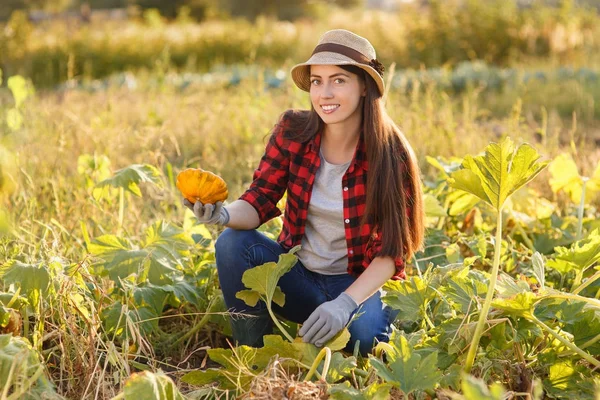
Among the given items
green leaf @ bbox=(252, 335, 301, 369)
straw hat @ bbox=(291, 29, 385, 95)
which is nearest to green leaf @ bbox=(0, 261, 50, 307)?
green leaf @ bbox=(252, 335, 301, 369)

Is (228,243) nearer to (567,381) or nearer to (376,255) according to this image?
(376,255)

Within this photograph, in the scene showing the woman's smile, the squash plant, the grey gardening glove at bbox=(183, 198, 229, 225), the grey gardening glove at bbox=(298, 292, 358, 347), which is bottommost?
the grey gardening glove at bbox=(298, 292, 358, 347)

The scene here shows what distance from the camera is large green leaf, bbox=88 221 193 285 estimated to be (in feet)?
6.65

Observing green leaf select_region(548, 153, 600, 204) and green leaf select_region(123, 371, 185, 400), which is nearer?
green leaf select_region(123, 371, 185, 400)

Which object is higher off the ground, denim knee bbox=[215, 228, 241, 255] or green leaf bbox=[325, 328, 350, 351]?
denim knee bbox=[215, 228, 241, 255]

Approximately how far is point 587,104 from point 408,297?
14.7ft

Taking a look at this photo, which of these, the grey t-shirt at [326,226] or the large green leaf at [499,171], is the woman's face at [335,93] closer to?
the grey t-shirt at [326,226]

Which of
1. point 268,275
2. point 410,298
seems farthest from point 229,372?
point 410,298

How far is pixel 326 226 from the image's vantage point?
7.40ft

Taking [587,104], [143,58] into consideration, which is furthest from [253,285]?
[143,58]

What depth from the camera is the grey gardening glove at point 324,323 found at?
1.83 metres

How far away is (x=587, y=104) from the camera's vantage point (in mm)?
5758

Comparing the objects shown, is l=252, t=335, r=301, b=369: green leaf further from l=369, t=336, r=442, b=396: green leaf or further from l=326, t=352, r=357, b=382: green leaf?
l=369, t=336, r=442, b=396: green leaf

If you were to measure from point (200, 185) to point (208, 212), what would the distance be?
77 mm
